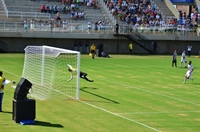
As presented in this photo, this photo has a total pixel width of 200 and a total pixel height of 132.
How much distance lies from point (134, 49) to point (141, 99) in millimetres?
37046

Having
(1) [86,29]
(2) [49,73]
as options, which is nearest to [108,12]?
(1) [86,29]

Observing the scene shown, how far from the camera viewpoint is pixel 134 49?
Result: 201ft

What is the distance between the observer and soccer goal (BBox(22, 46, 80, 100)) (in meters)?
24.9

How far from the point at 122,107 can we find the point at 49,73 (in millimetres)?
6631

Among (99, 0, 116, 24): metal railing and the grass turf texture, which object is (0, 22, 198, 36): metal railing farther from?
the grass turf texture

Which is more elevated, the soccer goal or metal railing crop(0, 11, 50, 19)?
metal railing crop(0, 11, 50, 19)

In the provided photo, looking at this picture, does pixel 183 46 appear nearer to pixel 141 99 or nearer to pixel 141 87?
pixel 141 87

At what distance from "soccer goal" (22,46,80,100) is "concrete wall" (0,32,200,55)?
25.7 meters

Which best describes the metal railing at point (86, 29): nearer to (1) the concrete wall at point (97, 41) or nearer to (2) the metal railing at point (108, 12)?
(1) the concrete wall at point (97, 41)

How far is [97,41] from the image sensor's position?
5841cm

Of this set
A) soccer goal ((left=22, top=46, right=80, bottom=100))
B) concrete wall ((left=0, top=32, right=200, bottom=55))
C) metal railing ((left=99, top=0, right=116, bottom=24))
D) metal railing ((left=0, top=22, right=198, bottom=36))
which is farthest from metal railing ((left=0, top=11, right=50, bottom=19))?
soccer goal ((left=22, top=46, right=80, bottom=100))

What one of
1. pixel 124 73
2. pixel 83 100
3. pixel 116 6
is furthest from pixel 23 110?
pixel 116 6

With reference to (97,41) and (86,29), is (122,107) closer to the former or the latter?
(86,29)

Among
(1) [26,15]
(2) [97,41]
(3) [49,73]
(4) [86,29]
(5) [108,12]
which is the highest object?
(5) [108,12]
